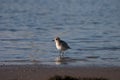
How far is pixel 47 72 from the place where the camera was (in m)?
15.5

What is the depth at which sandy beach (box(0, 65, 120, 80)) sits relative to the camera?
Result: 47.6ft

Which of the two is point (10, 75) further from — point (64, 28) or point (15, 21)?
point (15, 21)

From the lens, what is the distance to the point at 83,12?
41531 millimetres

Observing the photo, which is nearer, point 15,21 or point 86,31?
point 86,31

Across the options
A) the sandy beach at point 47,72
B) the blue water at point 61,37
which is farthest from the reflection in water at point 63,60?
the sandy beach at point 47,72

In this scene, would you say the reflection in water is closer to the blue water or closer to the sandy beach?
the blue water

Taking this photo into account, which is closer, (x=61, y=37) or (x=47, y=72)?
(x=47, y=72)

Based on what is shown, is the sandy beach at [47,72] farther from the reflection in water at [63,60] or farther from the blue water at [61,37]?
the reflection in water at [63,60]

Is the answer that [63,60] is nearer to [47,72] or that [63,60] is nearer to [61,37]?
[47,72]

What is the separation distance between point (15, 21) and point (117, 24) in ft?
19.8

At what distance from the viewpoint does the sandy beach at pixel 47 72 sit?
14.5m

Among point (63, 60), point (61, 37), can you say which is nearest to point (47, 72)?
point (63, 60)

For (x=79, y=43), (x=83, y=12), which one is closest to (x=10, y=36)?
(x=79, y=43)

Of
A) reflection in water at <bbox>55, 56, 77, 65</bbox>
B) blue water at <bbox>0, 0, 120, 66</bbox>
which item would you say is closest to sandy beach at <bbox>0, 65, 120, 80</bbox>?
blue water at <bbox>0, 0, 120, 66</bbox>
